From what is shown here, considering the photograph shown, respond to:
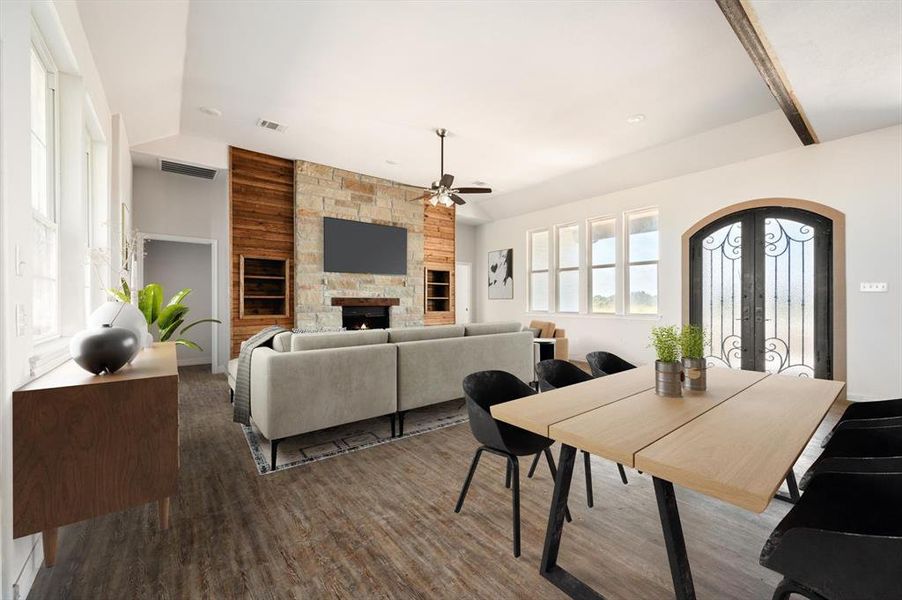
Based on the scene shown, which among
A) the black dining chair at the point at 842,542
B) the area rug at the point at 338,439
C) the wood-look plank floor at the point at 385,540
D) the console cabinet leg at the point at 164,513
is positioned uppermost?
the black dining chair at the point at 842,542

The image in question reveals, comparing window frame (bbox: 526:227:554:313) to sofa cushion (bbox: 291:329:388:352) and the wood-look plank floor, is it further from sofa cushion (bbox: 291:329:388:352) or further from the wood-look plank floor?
the wood-look plank floor

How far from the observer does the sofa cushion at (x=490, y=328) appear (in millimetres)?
3836

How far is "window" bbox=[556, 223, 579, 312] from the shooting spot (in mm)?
7395

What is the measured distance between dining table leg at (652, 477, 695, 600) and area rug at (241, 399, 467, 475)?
2161 mm

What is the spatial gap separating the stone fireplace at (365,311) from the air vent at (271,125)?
268 centimetres

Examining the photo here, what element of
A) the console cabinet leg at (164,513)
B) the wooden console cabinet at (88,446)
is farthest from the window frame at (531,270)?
the wooden console cabinet at (88,446)

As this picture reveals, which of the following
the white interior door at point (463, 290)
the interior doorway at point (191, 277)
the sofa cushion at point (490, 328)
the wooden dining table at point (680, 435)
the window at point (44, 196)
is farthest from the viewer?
the white interior door at point (463, 290)

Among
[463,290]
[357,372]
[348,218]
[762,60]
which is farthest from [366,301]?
[762,60]

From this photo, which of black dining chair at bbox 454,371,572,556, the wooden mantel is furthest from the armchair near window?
black dining chair at bbox 454,371,572,556

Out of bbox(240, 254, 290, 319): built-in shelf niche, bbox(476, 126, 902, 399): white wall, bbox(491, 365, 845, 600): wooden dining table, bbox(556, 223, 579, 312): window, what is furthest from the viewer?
bbox(556, 223, 579, 312): window

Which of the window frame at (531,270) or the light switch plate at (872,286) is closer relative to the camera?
the light switch plate at (872,286)

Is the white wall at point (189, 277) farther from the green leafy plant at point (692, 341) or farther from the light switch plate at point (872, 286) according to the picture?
the light switch plate at point (872, 286)

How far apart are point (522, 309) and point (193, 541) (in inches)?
282

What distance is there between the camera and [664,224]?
19.7ft
